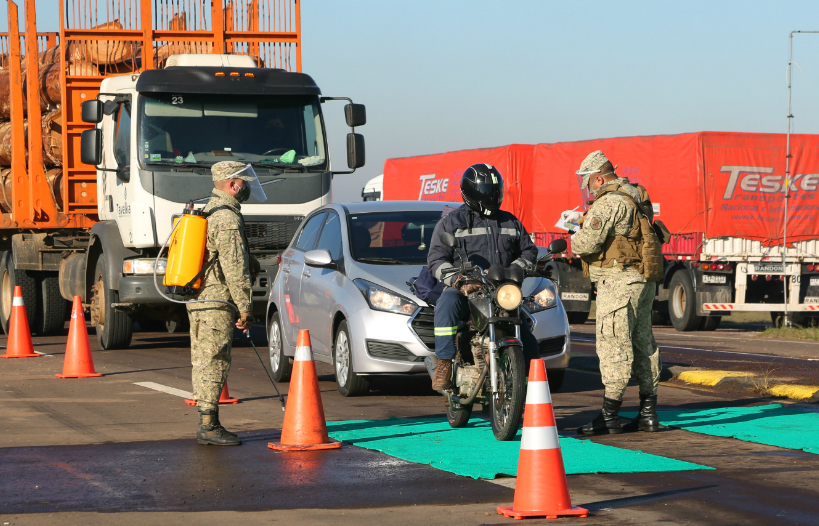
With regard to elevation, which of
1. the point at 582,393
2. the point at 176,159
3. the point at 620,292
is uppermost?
the point at 176,159

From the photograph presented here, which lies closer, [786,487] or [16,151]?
[786,487]

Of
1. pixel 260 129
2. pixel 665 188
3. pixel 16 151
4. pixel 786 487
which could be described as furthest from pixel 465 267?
pixel 665 188

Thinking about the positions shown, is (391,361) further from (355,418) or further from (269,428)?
(269,428)

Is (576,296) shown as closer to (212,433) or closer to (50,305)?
(50,305)

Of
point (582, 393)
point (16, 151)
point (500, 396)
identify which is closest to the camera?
point (500, 396)

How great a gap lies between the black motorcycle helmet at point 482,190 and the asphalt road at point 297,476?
165 cm

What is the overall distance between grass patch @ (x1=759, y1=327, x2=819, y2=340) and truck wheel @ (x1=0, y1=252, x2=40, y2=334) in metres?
11.4

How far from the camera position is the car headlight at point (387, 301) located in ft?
32.3

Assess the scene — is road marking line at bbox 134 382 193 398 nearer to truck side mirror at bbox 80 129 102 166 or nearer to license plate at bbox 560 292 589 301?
truck side mirror at bbox 80 129 102 166

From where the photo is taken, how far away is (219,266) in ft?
25.9

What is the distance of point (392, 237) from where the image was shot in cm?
1080

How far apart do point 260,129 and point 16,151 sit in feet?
16.8

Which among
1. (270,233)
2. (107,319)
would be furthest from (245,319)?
(107,319)

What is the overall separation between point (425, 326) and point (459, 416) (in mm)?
1580
